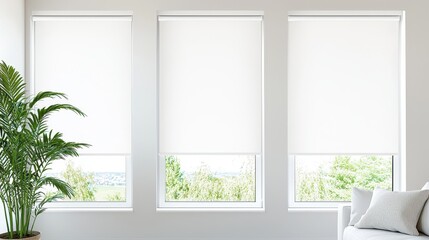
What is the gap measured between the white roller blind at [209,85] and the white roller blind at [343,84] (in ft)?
1.43

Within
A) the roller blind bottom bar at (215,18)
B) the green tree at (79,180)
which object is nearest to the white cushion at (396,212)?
the roller blind bottom bar at (215,18)

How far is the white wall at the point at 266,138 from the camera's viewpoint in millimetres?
5848

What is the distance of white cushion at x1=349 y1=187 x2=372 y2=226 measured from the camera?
4.92 metres

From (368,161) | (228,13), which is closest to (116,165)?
(228,13)

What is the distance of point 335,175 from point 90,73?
2.94 m

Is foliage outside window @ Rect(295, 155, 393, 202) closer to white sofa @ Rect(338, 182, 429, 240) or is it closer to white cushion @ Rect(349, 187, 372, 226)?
white cushion @ Rect(349, 187, 372, 226)

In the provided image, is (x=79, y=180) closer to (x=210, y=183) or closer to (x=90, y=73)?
(x=90, y=73)

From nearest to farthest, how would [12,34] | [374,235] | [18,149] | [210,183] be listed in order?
[374,235] → [18,149] → [12,34] → [210,183]

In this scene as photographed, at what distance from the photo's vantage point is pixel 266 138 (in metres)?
5.88

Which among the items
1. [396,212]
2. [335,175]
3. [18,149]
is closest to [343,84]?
[335,175]

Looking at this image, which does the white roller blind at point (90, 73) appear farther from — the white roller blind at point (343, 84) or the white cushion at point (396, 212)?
the white cushion at point (396, 212)

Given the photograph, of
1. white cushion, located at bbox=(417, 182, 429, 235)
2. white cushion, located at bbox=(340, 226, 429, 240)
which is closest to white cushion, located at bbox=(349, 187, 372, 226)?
white cushion, located at bbox=(340, 226, 429, 240)

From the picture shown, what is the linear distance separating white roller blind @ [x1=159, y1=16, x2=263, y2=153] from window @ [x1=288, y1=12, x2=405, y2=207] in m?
0.44

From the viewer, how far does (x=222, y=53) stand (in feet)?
19.6
